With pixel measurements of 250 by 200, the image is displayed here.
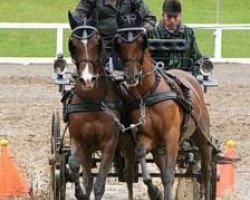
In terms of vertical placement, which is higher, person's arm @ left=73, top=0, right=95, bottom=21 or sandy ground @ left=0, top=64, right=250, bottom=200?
person's arm @ left=73, top=0, right=95, bottom=21

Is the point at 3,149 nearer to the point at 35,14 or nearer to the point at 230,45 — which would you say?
the point at 230,45

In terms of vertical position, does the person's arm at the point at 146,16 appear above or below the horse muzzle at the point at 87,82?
above

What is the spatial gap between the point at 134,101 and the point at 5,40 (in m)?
23.4

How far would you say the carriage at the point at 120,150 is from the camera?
744cm

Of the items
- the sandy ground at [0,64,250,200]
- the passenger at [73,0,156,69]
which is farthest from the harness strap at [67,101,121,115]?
the sandy ground at [0,64,250,200]

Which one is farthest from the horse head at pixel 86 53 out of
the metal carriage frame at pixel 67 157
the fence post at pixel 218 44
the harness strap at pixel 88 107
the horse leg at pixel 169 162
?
the fence post at pixel 218 44

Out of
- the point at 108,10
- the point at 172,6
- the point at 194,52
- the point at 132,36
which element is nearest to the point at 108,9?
the point at 108,10

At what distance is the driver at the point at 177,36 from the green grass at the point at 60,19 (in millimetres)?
14973

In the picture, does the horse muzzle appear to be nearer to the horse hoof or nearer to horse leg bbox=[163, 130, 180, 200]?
horse leg bbox=[163, 130, 180, 200]

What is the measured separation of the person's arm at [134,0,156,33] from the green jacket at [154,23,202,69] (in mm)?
1075

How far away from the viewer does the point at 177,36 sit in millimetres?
9078

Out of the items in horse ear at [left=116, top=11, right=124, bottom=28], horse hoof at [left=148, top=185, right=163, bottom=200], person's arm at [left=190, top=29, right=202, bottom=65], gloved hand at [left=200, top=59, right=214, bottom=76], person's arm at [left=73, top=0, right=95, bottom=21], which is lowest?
horse hoof at [left=148, top=185, right=163, bottom=200]

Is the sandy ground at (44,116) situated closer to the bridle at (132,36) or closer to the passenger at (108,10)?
the passenger at (108,10)

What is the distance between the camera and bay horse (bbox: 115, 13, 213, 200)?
23.2ft
